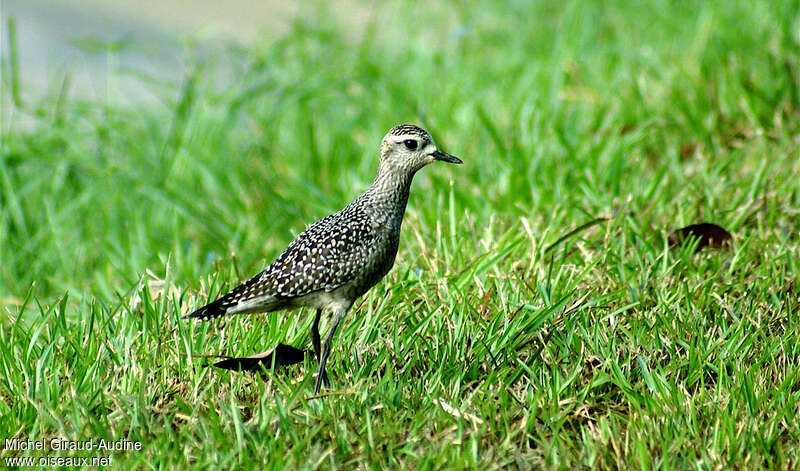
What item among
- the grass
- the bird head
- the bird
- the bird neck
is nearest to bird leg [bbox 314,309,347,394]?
the bird

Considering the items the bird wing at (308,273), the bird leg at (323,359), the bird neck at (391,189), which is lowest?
the bird leg at (323,359)

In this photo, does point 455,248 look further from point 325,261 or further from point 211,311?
point 211,311

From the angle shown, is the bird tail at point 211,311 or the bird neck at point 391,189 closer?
the bird tail at point 211,311

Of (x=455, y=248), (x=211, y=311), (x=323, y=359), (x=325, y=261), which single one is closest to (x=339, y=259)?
(x=325, y=261)

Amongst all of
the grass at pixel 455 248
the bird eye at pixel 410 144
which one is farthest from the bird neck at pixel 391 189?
the grass at pixel 455 248

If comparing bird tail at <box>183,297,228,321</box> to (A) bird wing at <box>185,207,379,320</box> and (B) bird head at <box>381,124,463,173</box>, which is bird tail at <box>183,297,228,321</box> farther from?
(B) bird head at <box>381,124,463,173</box>

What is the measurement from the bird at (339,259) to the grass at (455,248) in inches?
9.9

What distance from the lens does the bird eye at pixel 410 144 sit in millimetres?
4418

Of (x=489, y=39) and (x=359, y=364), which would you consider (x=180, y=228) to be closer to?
(x=359, y=364)

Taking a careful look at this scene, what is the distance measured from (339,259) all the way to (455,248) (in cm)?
123

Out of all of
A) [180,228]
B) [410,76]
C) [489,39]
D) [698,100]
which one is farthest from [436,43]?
[180,228]

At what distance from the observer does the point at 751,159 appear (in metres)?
6.24

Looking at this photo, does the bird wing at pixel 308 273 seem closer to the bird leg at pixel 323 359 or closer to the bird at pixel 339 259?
the bird at pixel 339 259

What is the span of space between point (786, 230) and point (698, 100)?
5.78 ft
